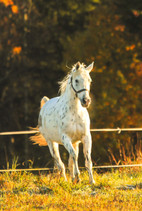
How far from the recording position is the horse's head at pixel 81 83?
7.16 meters

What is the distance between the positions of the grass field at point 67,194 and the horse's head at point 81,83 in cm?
126

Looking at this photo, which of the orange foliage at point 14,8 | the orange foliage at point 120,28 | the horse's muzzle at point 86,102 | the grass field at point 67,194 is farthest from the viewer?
the orange foliage at point 14,8

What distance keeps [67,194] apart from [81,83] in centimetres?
167

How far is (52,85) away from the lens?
27062 mm

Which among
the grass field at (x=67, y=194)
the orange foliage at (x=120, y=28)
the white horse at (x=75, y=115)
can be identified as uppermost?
the orange foliage at (x=120, y=28)

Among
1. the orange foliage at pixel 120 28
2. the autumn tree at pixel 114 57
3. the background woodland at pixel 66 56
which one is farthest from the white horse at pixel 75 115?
the orange foliage at pixel 120 28

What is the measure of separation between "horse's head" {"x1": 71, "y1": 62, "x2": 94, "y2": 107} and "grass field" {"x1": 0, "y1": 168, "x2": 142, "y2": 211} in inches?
49.6

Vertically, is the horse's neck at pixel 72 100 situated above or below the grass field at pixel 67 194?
above

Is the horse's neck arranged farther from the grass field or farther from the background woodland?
the background woodland

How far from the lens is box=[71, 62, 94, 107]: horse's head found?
716cm

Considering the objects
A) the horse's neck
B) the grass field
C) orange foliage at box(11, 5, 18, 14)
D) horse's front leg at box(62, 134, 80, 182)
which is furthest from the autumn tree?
horse's front leg at box(62, 134, 80, 182)

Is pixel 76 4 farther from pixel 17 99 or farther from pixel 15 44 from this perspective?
pixel 17 99

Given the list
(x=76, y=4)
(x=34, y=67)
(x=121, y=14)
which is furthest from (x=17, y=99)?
(x=121, y=14)

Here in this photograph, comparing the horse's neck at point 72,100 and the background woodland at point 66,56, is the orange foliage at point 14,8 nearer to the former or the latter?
the background woodland at point 66,56
